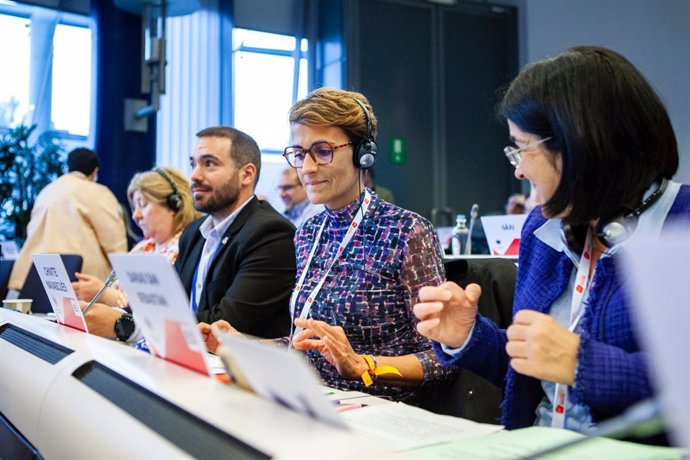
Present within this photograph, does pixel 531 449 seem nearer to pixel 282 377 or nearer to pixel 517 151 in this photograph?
pixel 282 377

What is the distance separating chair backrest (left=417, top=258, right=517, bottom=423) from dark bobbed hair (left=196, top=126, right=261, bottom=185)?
104 cm

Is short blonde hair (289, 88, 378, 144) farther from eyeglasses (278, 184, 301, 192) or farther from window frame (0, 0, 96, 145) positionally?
window frame (0, 0, 96, 145)

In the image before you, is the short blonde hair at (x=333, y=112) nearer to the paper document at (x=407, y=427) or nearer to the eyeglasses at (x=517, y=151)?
the eyeglasses at (x=517, y=151)

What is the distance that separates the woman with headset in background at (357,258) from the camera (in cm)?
157

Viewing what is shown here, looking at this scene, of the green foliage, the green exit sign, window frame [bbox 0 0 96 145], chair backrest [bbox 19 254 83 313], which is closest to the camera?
chair backrest [bbox 19 254 83 313]

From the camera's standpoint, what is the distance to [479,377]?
59.3 inches

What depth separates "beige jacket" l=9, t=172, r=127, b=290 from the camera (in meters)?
3.85

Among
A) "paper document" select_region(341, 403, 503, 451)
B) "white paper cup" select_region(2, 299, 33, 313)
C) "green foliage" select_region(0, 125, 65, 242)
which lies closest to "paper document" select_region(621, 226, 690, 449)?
"paper document" select_region(341, 403, 503, 451)

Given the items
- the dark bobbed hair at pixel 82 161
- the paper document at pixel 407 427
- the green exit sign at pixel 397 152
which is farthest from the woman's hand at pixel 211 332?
the green exit sign at pixel 397 152

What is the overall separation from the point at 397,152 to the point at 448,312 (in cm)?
532

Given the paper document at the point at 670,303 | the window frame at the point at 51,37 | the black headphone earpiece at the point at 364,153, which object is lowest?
the paper document at the point at 670,303

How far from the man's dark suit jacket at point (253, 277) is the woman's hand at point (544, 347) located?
1212 mm

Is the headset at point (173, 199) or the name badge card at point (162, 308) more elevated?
the headset at point (173, 199)

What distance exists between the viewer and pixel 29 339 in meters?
1.39
